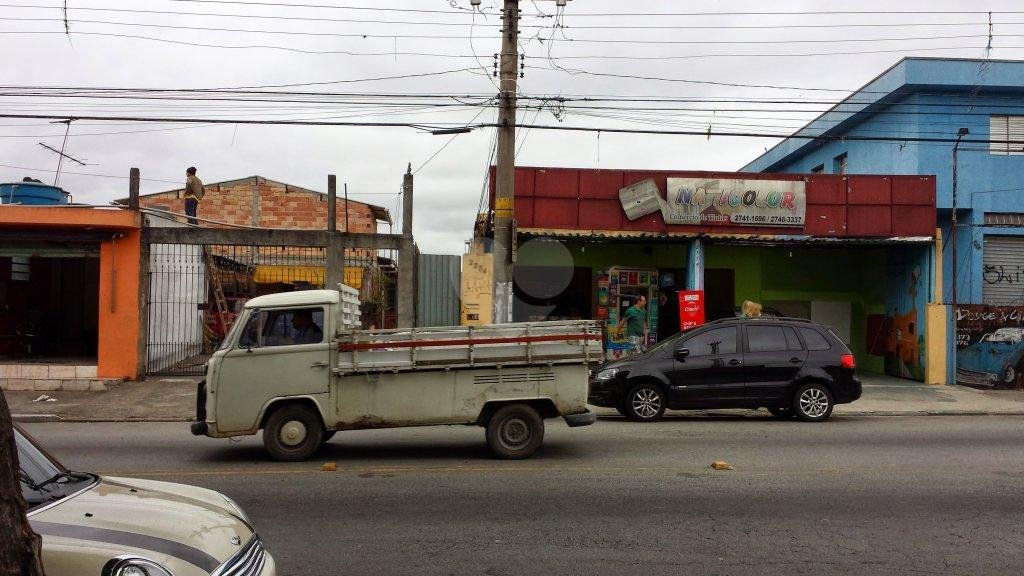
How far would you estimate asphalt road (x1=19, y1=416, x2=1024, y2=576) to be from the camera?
228 inches

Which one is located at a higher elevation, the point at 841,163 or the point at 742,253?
the point at 841,163

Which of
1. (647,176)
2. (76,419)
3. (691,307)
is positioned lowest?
(76,419)

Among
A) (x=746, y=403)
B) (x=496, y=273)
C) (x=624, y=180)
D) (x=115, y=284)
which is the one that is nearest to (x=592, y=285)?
(x=624, y=180)

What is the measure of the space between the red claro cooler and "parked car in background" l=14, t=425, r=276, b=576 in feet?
46.7

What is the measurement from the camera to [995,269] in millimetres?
19328

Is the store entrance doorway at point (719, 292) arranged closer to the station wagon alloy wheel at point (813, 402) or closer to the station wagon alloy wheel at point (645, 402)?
the station wagon alloy wheel at point (813, 402)

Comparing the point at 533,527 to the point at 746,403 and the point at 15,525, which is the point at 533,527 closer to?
the point at 15,525

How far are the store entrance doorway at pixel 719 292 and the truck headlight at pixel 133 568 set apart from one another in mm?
19215

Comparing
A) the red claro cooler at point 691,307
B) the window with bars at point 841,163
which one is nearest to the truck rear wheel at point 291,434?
the red claro cooler at point 691,307

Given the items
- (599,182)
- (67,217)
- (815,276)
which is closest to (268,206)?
(67,217)

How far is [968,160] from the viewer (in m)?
19.7

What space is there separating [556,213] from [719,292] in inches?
237

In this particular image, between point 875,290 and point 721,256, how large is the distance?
426 cm

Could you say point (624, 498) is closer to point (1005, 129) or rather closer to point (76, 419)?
point (76, 419)
